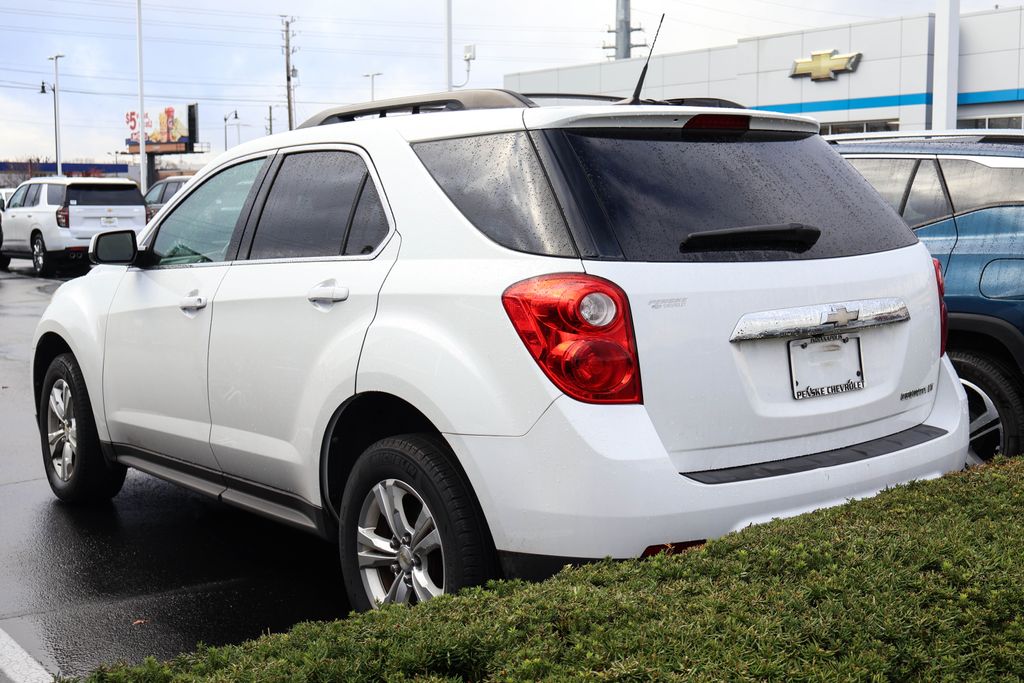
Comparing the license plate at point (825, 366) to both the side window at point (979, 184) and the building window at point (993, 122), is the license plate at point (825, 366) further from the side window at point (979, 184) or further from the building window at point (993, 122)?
the building window at point (993, 122)

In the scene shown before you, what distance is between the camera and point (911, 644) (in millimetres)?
2693

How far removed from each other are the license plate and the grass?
1.47 feet

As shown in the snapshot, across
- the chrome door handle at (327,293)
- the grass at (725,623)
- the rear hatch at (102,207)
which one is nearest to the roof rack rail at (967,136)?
the grass at (725,623)

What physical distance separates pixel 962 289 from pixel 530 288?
9.98 feet

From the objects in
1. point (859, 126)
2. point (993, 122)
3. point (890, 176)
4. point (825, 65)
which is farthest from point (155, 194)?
point (890, 176)

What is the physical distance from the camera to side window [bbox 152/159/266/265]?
4.81 metres

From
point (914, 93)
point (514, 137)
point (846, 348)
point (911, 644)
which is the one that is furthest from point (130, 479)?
point (914, 93)

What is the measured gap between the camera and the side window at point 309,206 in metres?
4.18

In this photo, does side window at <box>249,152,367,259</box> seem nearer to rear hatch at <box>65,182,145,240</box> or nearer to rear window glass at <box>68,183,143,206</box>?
rear hatch at <box>65,182,145,240</box>

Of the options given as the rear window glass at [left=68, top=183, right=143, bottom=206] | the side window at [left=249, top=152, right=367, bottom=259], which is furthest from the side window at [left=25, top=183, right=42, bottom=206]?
the side window at [left=249, top=152, right=367, bottom=259]

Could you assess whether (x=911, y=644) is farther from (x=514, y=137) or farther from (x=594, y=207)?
(x=514, y=137)

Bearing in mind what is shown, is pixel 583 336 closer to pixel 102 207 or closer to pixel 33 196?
pixel 102 207

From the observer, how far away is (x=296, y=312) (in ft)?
13.5

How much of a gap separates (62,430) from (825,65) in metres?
37.8
